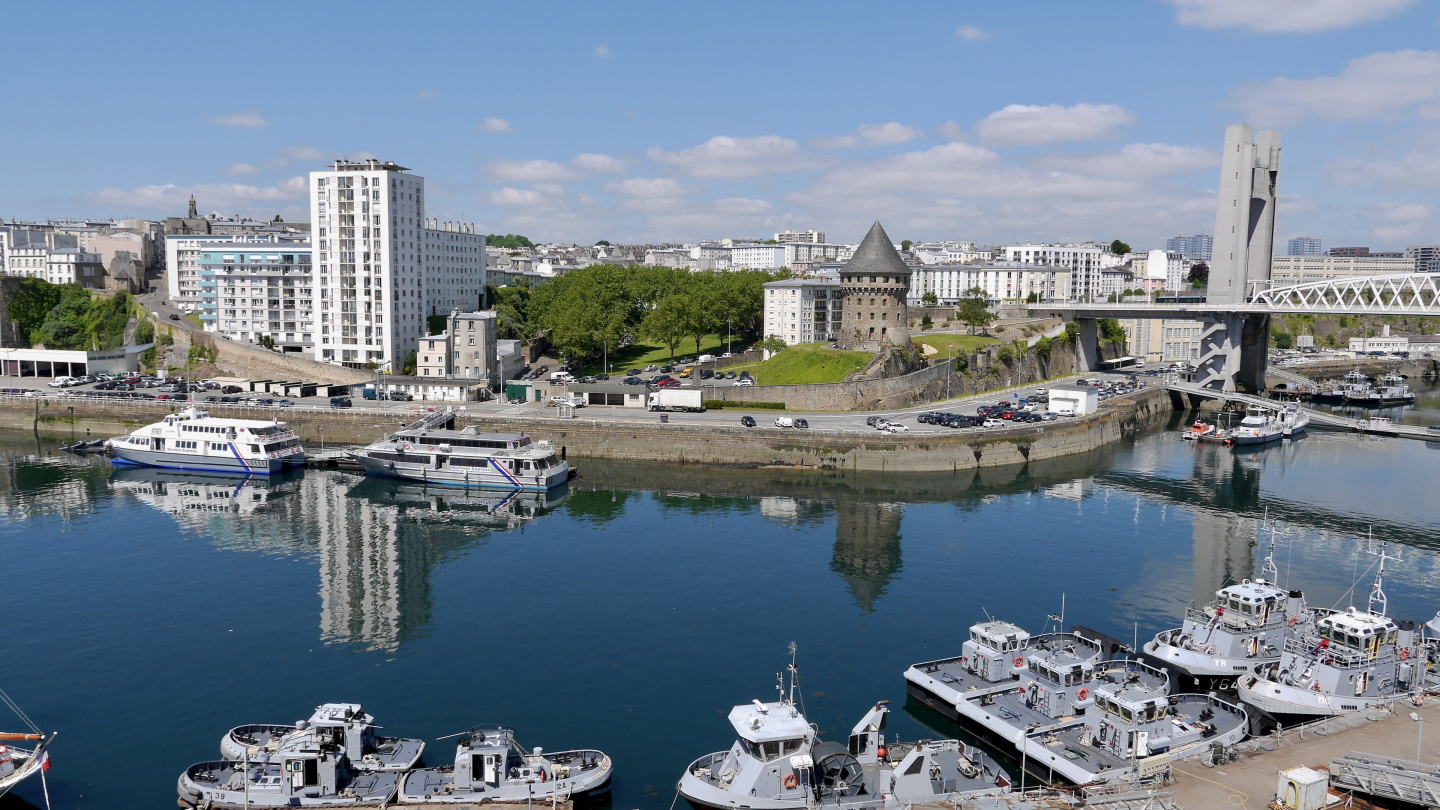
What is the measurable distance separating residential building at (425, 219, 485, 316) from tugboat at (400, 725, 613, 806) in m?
101

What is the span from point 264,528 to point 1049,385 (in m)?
87.2

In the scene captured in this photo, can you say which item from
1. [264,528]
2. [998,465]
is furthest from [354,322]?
[998,465]

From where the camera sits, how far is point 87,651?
37312 mm

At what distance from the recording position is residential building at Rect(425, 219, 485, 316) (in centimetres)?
12100

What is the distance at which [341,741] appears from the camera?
1072 inches

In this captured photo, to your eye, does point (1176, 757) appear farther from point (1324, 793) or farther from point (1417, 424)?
point (1417, 424)

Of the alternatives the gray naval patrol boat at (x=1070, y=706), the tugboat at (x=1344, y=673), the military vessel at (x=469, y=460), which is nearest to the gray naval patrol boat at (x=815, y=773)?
the gray naval patrol boat at (x=1070, y=706)

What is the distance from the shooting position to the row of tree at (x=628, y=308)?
4375 inches

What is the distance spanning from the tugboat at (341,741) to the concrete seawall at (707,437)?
49.2 meters

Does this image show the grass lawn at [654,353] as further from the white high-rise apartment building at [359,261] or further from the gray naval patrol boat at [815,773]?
the gray naval patrol boat at [815,773]

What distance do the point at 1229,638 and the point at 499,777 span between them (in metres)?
27.5

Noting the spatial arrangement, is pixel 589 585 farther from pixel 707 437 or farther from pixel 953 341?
pixel 953 341

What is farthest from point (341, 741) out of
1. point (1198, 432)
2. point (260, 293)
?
point (260, 293)

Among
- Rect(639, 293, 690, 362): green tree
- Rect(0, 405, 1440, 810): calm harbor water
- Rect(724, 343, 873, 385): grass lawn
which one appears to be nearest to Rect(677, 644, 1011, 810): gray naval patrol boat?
Rect(0, 405, 1440, 810): calm harbor water
